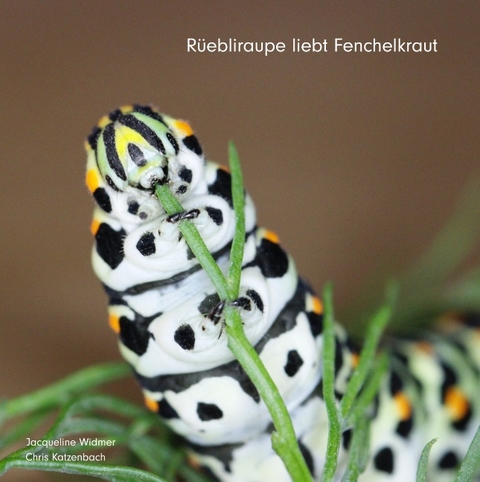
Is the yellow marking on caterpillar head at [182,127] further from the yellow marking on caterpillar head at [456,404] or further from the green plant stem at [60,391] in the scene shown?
the yellow marking on caterpillar head at [456,404]

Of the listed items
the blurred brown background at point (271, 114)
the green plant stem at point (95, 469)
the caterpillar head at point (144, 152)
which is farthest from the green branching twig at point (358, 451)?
the blurred brown background at point (271, 114)

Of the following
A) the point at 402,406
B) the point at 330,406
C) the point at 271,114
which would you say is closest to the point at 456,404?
the point at 402,406

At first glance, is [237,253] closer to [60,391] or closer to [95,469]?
[95,469]

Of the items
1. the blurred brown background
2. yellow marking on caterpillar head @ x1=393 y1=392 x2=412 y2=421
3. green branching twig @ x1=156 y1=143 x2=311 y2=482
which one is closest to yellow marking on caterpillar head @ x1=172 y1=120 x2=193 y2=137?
green branching twig @ x1=156 y1=143 x2=311 y2=482

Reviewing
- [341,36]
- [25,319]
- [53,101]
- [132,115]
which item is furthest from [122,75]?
[132,115]

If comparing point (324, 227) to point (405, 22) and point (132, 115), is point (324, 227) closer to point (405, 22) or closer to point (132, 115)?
point (405, 22)

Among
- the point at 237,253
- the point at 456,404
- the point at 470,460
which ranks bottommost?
the point at 456,404

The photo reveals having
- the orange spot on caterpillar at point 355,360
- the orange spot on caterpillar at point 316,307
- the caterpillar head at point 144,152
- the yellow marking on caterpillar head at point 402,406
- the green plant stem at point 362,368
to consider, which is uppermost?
the caterpillar head at point 144,152

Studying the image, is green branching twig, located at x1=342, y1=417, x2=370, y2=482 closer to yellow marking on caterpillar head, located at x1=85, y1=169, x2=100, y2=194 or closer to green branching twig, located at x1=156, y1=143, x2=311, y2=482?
green branching twig, located at x1=156, y1=143, x2=311, y2=482
